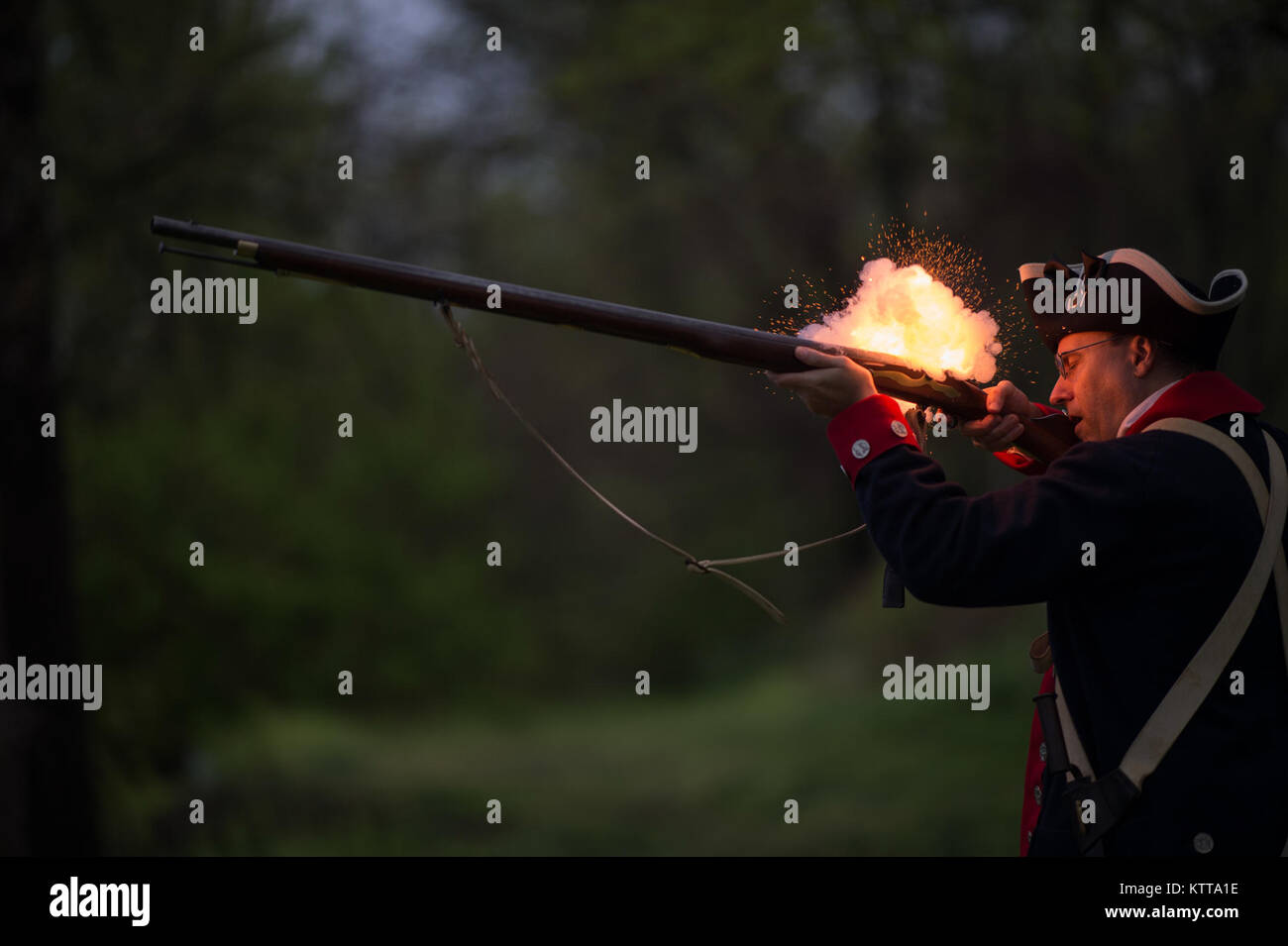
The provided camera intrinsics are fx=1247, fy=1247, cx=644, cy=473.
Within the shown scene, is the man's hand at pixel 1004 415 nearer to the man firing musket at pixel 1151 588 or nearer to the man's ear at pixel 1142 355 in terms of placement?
the man's ear at pixel 1142 355

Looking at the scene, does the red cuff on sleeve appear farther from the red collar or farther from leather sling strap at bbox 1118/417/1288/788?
leather sling strap at bbox 1118/417/1288/788

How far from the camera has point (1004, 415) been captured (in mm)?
3852

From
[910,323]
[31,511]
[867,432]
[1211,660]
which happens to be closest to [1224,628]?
[1211,660]

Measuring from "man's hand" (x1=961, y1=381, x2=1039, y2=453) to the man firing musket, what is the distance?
Result: 1.71 ft

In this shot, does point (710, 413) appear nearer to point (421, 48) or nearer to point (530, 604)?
point (530, 604)

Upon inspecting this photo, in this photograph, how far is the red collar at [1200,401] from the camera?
10.9 ft

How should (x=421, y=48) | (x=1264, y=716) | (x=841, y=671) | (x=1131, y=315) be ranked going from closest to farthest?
(x=1264, y=716) → (x=1131, y=315) → (x=841, y=671) → (x=421, y=48)

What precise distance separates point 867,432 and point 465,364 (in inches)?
1147

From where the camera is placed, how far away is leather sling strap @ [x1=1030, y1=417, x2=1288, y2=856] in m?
3.11

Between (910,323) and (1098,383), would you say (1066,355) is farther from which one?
(910,323)

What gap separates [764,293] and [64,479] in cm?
1579

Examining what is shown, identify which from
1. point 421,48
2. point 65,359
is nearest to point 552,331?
point 421,48

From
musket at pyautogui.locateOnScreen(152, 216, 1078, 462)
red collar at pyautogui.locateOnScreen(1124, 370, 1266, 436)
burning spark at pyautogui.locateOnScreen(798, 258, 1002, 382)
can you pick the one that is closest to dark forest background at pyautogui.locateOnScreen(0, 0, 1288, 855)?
burning spark at pyautogui.locateOnScreen(798, 258, 1002, 382)
